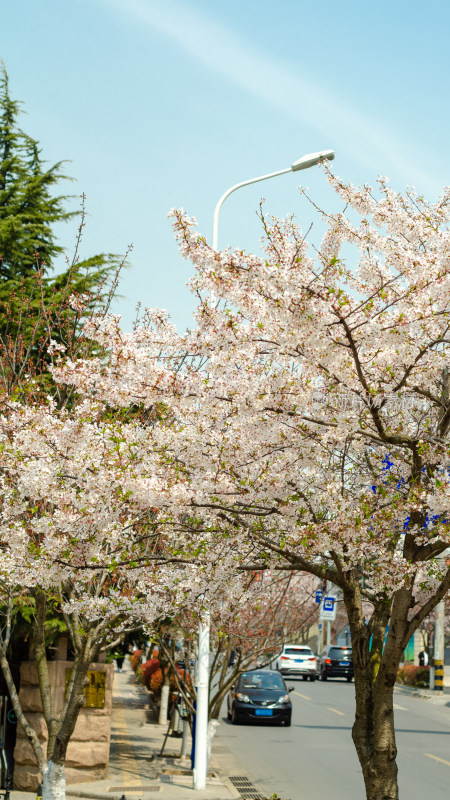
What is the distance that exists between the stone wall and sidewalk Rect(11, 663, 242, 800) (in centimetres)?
25

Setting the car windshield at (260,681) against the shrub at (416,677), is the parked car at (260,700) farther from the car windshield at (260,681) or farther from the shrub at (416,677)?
the shrub at (416,677)

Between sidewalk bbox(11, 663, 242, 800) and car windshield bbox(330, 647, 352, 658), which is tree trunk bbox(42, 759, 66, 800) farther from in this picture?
car windshield bbox(330, 647, 352, 658)

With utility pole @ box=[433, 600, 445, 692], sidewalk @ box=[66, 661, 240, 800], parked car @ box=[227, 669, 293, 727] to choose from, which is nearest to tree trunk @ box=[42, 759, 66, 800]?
sidewalk @ box=[66, 661, 240, 800]

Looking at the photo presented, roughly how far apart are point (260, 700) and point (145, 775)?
9.94m

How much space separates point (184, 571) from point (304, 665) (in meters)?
35.8

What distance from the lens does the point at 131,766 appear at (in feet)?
52.0

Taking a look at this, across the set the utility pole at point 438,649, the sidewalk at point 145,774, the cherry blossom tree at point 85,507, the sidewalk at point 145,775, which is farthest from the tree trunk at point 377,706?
the utility pole at point 438,649

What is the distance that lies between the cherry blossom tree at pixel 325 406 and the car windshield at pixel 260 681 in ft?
56.5

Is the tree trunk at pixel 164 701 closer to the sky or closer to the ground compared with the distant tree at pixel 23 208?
closer to the ground

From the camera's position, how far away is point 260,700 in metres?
24.3

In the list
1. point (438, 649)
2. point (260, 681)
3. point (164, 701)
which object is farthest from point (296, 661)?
point (164, 701)

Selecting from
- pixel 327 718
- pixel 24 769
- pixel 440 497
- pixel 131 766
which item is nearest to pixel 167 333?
pixel 440 497

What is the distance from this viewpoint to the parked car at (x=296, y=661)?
138 ft

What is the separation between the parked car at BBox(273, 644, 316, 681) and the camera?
138 ft
